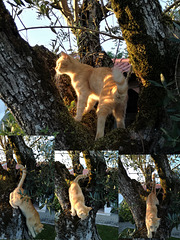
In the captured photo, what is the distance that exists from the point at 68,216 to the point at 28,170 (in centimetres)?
44

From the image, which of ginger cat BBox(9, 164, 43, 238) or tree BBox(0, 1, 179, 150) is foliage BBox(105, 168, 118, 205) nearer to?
tree BBox(0, 1, 179, 150)

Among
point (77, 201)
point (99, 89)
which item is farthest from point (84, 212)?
point (99, 89)

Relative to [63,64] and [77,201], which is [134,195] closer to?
[77,201]

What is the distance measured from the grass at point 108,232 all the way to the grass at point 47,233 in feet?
1.12

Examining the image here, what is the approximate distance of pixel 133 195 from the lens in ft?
6.56

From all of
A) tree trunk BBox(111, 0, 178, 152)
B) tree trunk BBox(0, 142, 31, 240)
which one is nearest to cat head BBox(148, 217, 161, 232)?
tree trunk BBox(111, 0, 178, 152)

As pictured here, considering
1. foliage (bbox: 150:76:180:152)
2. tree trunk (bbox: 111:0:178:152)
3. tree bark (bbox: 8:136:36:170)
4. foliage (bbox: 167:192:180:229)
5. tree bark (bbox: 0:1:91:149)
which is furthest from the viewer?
tree bark (bbox: 8:136:36:170)

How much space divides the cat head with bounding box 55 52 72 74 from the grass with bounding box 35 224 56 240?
3.87 ft

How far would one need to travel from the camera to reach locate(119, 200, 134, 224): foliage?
195 cm

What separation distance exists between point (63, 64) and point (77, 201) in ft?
3.48

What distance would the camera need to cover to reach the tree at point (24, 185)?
2006 mm

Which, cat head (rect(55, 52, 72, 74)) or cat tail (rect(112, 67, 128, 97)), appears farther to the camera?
cat head (rect(55, 52, 72, 74))

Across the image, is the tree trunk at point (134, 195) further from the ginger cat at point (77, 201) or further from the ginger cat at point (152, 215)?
the ginger cat at point (77, 201)

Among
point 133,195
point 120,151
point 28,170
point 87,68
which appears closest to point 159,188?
point 133,195
